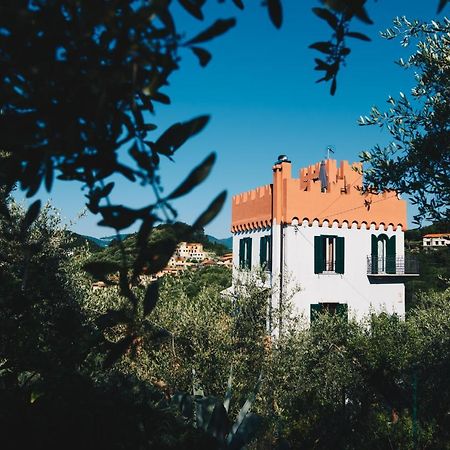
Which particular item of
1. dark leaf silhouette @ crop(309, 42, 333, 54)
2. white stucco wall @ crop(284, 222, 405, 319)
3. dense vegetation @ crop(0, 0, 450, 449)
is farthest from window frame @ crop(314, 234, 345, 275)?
dark leaf silhouette @ crop(309, 42, 333, 54)

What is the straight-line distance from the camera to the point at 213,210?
1.12 m

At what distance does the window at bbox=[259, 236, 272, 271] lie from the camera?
18.7 meters

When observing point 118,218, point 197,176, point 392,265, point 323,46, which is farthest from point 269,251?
point 197,176

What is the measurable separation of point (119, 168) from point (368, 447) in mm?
7980

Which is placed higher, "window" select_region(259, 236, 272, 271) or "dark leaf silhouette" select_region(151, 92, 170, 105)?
"window" select_region(259, 236, 272, 271)

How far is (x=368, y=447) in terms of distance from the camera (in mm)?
8102

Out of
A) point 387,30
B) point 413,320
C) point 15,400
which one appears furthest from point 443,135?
point 413,320

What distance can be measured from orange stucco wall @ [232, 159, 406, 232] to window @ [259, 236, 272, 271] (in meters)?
0.54

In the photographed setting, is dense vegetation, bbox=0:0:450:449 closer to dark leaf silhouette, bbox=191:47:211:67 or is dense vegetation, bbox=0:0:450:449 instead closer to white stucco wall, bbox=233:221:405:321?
dark leaf silhouette, bbox=191:47:211:67

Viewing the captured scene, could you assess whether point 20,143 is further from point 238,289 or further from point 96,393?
point 238,289

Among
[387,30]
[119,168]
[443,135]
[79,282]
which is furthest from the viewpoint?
[79,282]

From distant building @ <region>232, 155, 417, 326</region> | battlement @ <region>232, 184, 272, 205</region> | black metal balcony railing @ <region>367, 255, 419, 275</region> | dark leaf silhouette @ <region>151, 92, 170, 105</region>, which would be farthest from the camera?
black metal balcony railing @ <region>367, 255, 419, 275</region>

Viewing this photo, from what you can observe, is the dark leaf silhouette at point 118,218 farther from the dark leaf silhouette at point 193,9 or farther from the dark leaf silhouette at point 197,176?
the dark leaf silhouette at point 193,9

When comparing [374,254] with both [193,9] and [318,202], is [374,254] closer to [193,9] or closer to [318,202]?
[318,202]
